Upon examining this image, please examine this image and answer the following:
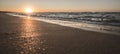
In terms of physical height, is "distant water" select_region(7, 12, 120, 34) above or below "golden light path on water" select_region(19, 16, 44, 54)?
below

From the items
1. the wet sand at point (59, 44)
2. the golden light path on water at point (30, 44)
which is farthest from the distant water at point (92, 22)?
the golden light path on water at point (30, 44)

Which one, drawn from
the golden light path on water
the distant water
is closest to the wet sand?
the golden light path on water

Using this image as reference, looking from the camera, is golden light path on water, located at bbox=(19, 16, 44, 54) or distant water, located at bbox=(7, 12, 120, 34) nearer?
golden light path on water, located at bbox=(19, 16, 44, 54)

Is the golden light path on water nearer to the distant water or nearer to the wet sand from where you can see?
the wet sand

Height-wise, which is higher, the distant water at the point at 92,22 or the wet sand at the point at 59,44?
the wet sand at the point at 59,44

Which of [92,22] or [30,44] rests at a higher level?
[30,44]

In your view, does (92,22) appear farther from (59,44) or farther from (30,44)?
(30,44)

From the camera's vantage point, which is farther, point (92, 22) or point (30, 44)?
point (92, 22)

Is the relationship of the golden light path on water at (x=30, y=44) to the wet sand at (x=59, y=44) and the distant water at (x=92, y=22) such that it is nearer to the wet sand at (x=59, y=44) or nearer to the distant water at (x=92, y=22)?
the wet sand at (x=59, y=44)

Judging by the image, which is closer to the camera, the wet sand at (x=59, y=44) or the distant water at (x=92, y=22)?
the wet sand at (x=59, y=44)

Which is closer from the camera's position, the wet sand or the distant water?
the wet sand

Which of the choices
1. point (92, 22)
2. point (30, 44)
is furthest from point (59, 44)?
point (92, 22)

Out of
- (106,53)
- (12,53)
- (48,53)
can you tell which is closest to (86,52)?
(106,53)

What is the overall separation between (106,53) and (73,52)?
1.53 metres
